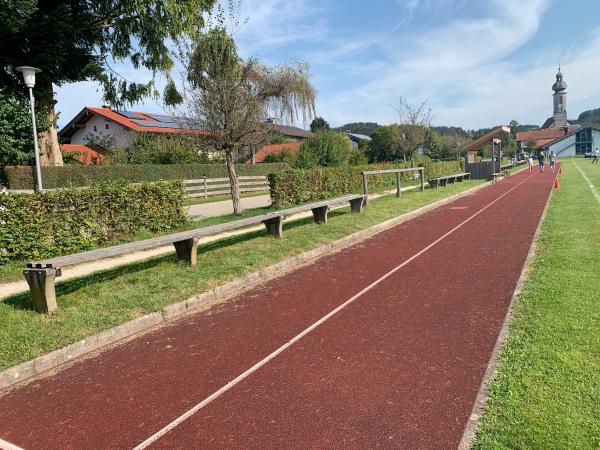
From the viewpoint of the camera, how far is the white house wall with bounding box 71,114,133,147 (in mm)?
40375

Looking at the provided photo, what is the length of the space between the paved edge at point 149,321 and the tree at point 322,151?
21.6m

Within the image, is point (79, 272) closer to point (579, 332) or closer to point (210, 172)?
point (579, 332)

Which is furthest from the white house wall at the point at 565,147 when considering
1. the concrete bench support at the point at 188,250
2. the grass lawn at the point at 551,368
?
the concrete bench support at the point at 188,250

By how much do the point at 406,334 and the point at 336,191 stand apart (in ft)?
50.2

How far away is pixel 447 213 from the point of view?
13.9 m

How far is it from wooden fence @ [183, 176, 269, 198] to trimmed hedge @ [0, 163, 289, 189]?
0.99m

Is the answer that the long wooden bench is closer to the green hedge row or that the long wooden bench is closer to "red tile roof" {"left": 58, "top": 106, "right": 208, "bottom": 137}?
the green hedge row

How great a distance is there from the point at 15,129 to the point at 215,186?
9.63 m

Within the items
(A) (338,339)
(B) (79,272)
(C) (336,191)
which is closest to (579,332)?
(A) (338,339)

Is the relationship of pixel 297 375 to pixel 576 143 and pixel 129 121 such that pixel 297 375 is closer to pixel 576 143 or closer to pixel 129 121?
pixel 129 121

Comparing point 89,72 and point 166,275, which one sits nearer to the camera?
point 166,275

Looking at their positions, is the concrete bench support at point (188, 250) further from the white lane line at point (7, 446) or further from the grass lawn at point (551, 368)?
the grass lawn at point (551, 368)

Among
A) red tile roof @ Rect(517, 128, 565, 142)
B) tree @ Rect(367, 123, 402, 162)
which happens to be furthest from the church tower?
tree @ Rect(367, 123, 402, 162)

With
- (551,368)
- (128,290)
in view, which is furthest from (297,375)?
(128,290)
